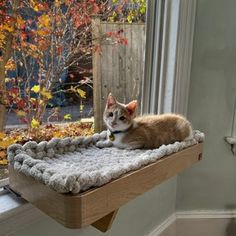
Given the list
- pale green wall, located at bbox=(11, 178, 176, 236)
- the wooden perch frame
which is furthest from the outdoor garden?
pale green wall, located at bbox=(11, 178, 176, 236)

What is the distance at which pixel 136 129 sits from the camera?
0.95 m

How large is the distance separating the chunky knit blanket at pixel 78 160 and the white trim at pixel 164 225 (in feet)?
2.10

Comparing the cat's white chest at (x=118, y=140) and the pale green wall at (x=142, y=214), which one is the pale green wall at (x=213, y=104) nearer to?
the pale green wall at (x=142, y=214)

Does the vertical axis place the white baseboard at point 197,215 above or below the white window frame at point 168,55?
below

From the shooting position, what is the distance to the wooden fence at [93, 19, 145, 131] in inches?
45.3

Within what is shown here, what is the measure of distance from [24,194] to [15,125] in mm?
308

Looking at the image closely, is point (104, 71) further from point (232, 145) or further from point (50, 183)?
point (232, 145)

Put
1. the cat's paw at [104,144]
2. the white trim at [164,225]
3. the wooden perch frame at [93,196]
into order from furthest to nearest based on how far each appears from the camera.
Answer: the white trim at [164,225], the cat's paw at [104,144], the wooden perch frame at [93,196]

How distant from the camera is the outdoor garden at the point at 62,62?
917 millimetres

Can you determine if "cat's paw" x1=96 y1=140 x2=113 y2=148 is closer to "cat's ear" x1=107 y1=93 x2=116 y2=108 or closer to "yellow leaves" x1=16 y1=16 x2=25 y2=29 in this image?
"cat's ear" x1=107 y1=93 x2=116 y2=108

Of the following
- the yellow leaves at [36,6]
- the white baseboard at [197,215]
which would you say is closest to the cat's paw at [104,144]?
the yellow leaves at [36,6]

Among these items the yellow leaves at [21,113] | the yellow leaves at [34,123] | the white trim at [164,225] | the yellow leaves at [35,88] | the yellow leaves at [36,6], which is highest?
the yellow leaves at [36,6]

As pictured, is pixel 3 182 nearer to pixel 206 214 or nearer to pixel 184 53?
pixel 184 53

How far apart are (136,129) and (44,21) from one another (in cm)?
48
